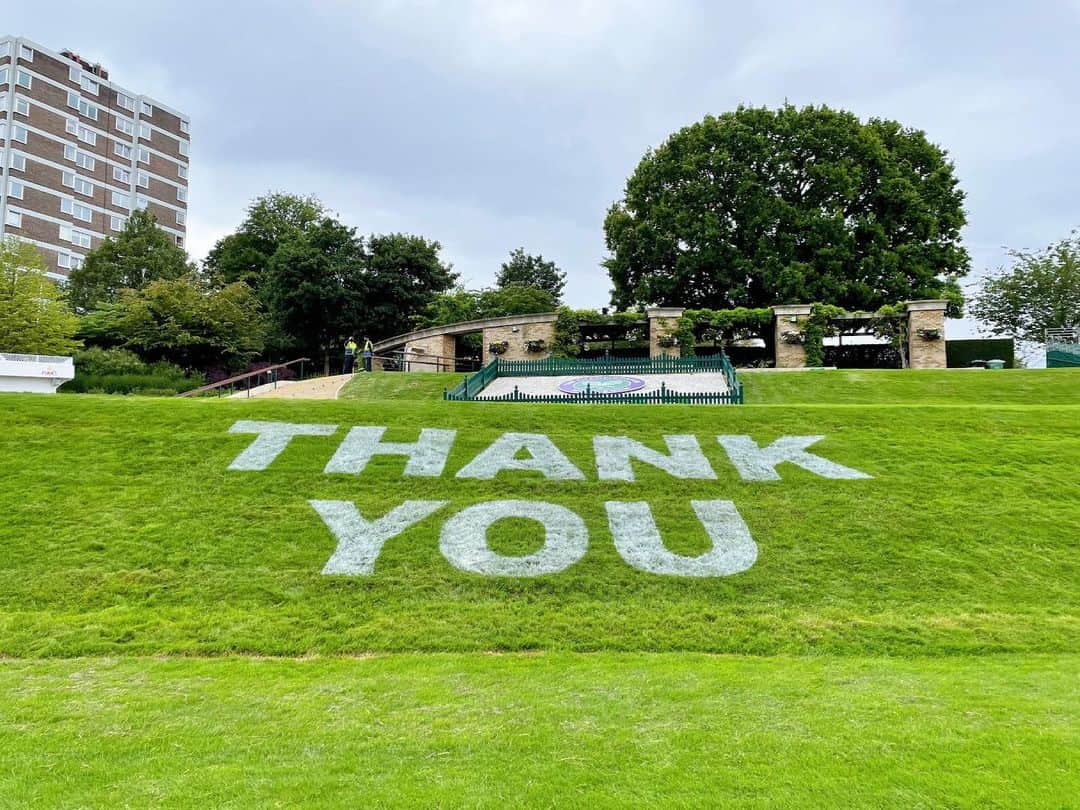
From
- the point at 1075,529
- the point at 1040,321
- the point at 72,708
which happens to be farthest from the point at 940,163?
the point at 72,708

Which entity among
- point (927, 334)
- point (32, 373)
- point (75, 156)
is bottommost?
point (32, 373)

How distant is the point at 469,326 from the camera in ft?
123

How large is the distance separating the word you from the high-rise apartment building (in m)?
59.9

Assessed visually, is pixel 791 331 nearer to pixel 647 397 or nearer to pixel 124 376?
pixel 647 397

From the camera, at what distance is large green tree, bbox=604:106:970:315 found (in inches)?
1558

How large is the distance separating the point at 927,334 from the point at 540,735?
1325 inches

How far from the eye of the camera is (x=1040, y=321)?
47.2 meters

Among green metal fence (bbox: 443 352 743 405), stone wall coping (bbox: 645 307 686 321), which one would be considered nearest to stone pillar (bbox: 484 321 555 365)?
green metal fence (bbox: 443 352 743 405)

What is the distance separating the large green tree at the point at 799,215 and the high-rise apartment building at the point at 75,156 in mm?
53898

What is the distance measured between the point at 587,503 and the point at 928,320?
2833 cm

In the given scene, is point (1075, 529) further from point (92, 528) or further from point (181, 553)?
point (92, 528)

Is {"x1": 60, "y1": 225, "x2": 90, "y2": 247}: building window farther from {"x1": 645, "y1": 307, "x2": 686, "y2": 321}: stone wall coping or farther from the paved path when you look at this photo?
{"x1": 645, "y1": 307, "x2": 686, "y2": 321}: stone wall coping

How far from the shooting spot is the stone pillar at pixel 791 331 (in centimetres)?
3294

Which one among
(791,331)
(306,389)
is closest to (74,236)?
(306,389)
